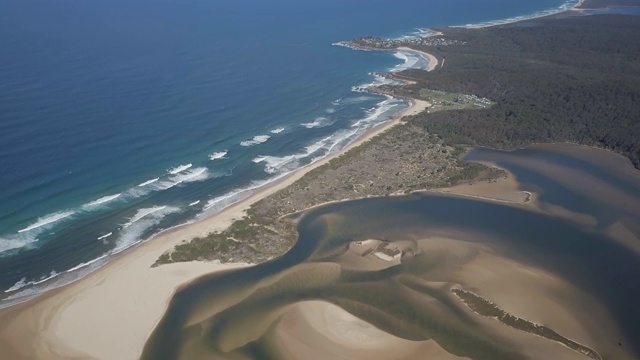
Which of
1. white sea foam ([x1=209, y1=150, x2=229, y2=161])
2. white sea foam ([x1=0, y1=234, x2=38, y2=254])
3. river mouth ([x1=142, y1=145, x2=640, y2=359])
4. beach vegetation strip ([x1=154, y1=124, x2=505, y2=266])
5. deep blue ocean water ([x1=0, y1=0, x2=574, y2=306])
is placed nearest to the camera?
river mouth ([x1=142, y1=145, x2=640, y2=359])

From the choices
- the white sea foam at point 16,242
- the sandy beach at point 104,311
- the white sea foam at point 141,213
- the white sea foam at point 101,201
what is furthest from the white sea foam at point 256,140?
the white sea foam at point 16,242

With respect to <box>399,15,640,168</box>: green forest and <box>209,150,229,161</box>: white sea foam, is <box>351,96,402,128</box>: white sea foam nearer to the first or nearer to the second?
<box>399,15,640,168</box>: green forest

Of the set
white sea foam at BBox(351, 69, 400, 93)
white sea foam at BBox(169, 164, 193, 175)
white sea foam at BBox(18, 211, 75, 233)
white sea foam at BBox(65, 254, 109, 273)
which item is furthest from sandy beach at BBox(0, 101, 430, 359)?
white sea foam at BBox(351, 69, 400, 93)

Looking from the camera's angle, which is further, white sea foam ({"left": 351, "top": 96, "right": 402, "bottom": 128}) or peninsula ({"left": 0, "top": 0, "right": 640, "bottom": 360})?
white sea foam ({"left": 351, "top": 96, "right": 402, "bottom": 128})

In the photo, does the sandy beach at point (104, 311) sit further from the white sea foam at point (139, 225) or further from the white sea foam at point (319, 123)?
the white sea foam at point (319, 123)

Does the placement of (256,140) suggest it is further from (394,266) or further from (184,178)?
(394,266)

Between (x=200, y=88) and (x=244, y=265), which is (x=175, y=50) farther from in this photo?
(x=244, y=265)

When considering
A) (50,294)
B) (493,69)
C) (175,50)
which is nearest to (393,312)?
(50,294)

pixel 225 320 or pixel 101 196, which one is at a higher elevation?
pixel 101 196
